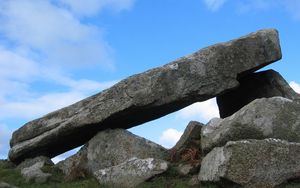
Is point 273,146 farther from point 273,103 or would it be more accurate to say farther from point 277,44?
point 277,44

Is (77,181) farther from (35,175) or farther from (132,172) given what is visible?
(132,172)

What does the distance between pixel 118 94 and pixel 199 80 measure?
3174mm

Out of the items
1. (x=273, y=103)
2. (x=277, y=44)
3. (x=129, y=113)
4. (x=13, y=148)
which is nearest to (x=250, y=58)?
(x=277, y=44)

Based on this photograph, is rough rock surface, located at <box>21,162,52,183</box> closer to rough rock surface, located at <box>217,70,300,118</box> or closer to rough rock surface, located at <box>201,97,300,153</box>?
rough rock surface, located at <box>201,97,300,153</box>

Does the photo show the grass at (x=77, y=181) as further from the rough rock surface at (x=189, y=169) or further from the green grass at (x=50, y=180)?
the rough rock surface at (x=189, y=169)

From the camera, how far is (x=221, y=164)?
571 inches

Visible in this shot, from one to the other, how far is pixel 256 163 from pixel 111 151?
285 inches

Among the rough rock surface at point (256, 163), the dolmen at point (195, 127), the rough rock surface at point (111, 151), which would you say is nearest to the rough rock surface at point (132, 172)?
the dolmen at point (195, 127)

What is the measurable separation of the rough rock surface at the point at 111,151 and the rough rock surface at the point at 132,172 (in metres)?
2.58

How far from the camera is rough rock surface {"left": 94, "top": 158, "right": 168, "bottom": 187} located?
1603 centimetres

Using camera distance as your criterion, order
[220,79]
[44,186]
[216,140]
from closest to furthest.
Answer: [216,140], [44,186], [220,79]

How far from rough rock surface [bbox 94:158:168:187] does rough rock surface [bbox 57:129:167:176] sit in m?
2.58

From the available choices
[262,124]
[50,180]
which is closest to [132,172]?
[50,180]

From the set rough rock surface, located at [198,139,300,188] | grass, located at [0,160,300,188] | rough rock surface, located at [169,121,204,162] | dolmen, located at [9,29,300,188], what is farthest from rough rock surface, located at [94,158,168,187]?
rough rock surface, located at [198,139,300,188]
